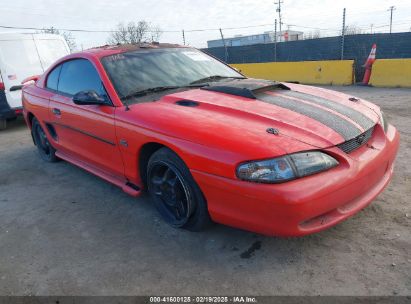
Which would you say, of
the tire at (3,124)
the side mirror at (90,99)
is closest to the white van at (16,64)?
the tire at (3,124)

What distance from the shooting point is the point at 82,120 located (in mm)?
3680

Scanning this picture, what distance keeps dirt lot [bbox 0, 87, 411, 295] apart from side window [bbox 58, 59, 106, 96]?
114 cm

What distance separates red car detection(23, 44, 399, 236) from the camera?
2.30 m

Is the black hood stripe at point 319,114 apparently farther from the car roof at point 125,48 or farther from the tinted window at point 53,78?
the tinted window at point 53,78

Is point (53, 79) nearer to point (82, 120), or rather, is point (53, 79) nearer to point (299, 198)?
point (82, 120)

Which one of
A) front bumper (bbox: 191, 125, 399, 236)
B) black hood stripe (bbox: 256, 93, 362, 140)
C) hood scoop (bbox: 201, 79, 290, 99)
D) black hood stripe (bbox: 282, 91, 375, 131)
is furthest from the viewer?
hood scoop (bbox: 201, 79, 290, 99)

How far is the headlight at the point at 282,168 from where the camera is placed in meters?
2.26

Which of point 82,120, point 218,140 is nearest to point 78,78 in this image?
point 82,120

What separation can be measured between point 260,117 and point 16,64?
249 inches

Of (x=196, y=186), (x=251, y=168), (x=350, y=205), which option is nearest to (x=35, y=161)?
(x=196, y=186)

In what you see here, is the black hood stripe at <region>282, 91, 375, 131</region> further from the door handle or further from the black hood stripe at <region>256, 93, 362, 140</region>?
the door handle

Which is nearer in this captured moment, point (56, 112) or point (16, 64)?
point (56, 112)

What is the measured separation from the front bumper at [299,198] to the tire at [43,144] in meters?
3.10

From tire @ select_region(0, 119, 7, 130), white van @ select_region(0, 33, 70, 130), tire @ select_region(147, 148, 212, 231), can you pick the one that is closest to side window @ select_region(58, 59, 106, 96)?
tire @ select_region(147, 148, 212, 231)
